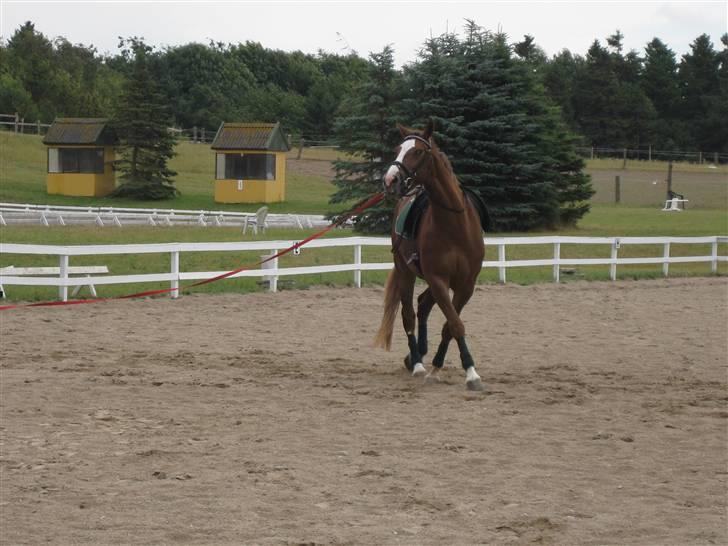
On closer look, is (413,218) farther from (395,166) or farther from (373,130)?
(373,130)

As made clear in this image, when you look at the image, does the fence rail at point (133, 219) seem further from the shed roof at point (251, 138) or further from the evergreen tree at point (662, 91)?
the evergreen tree at point (662, 91)

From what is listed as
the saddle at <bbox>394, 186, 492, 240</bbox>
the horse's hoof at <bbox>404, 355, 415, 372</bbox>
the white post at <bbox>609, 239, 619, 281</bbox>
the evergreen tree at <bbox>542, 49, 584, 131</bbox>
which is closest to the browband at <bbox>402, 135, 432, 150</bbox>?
the saddle at <bbox>394, 186, 492, 240</bbox>

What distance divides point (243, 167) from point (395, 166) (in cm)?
4370

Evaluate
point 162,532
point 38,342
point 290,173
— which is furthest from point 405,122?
point 290,173

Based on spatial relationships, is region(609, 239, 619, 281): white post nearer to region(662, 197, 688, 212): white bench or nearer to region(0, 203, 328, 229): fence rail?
region(0, 203, 328, 229): fence rail

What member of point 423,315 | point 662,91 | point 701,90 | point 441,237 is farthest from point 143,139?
point 441,237

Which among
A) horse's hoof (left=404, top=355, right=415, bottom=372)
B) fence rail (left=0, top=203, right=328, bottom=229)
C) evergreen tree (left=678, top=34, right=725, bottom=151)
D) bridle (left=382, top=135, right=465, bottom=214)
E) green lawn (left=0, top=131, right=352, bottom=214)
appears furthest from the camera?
evergreen tree (left=678, top=34, right=725, bottom=151)

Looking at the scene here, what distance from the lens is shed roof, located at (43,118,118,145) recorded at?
54156mm

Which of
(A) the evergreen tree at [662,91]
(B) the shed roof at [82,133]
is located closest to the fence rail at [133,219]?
(B) the shed roof at [82,133]

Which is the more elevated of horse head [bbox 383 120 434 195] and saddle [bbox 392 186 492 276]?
horse head [bbox 383 120 434 195]

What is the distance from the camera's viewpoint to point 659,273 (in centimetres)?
2481

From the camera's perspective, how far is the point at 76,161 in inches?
2172

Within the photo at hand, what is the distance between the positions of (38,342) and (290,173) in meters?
55.0

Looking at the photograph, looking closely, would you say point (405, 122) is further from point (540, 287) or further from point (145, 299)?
point (145, 299)
